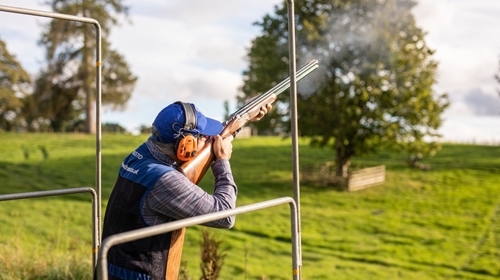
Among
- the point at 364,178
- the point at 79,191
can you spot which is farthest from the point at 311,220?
the point at 79,191

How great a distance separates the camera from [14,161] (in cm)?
2327

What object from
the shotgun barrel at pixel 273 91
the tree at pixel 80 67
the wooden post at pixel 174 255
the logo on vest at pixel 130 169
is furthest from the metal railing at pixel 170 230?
the tree at pixel 80 67

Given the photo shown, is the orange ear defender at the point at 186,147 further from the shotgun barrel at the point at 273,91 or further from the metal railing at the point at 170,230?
the shotgun barrel at the point at 273,91

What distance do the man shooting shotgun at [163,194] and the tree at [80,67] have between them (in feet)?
91.0

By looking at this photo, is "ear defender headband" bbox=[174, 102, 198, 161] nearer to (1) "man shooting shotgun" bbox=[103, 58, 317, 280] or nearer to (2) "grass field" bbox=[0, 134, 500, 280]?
(1) "man shooting shotgun" bbox=[103, 58, 317, 280]

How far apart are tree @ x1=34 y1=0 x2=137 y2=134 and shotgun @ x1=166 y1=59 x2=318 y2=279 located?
26.9m

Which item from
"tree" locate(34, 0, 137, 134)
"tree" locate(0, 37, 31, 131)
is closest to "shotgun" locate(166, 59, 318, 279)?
"tree" locate(0, 37, 31, 131)

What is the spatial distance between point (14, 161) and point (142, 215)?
21952mm

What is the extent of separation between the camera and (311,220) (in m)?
16.6

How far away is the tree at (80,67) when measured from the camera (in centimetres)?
3020

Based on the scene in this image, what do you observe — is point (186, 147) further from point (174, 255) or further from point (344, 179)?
point (344, 179)

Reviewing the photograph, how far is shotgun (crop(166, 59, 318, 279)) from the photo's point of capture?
3148mm

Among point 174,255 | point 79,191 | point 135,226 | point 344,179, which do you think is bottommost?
point 344,179

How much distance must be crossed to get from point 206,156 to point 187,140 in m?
0.32
